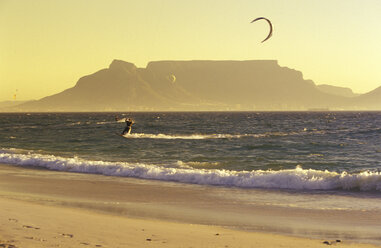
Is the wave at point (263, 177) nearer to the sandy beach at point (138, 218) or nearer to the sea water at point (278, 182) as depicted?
the sea water at point (278, 182)

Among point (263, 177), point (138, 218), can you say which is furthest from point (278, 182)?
point (138, 218)

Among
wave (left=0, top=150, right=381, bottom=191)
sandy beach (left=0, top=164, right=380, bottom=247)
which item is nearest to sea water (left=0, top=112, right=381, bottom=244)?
wave (left=0, top=150, right=381, bottom=191)

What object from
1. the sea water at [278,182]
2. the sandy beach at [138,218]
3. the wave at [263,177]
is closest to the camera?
the sandy beach at [138,218]

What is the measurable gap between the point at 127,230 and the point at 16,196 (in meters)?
6.34

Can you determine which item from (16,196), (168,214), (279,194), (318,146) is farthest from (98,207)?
(318,146)

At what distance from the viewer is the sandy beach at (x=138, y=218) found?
9.48 metres

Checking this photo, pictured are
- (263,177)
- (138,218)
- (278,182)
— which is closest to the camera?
(138,218)

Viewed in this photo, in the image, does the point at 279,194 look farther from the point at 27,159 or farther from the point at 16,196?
the point at 27,159

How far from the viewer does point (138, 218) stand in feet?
40.0

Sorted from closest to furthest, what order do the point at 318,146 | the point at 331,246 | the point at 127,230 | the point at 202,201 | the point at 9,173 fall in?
the point at 331,246
the point at 127,230
the point at 202,201
the point at 9,173
the point at 318,146

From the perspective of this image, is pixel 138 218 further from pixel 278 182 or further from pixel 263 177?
pixel 263 177

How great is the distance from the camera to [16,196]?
15289 mm

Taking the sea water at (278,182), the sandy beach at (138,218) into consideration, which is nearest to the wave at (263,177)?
the sea water at (278,182)

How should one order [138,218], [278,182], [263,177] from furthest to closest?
[263,177], [278,182], [138,218]
